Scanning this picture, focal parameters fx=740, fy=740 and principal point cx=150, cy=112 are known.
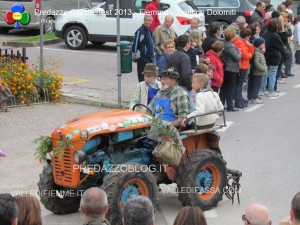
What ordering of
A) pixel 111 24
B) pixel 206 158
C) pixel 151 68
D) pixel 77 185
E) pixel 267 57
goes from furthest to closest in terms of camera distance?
pixel 111 24
pixel 267 57
pixel 151 68
pixel 206 158
pixel 77 185

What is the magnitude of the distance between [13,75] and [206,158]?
6866mm

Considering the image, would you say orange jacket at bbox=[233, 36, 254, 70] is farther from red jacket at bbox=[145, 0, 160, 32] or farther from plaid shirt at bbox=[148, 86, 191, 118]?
plaid shirt at bbox=[148, 86, 191, 118]

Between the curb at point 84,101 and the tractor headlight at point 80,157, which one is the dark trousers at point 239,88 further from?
the tractor headlight at point 80,157

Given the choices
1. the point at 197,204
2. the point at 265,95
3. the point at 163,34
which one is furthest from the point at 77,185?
the point at 265,95

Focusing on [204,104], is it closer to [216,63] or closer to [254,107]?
[216,63]

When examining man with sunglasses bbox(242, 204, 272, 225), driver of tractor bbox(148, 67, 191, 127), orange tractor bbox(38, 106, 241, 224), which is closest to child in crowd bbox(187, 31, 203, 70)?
orange tractor bbox(38, 106, 241, 224)

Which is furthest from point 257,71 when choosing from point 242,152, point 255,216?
point 255,216

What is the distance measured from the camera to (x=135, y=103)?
962 centimetres

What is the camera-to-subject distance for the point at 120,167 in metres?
8.34

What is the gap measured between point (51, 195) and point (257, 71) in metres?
8.81

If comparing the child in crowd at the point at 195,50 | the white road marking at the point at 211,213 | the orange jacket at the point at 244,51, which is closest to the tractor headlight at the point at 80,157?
the white road marking at the point at 211,213

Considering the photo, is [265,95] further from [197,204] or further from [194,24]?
[197,204]

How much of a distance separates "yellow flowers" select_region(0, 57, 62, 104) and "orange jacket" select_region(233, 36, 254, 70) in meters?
3.91

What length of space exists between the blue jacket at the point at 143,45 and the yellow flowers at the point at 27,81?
174 centimetres
